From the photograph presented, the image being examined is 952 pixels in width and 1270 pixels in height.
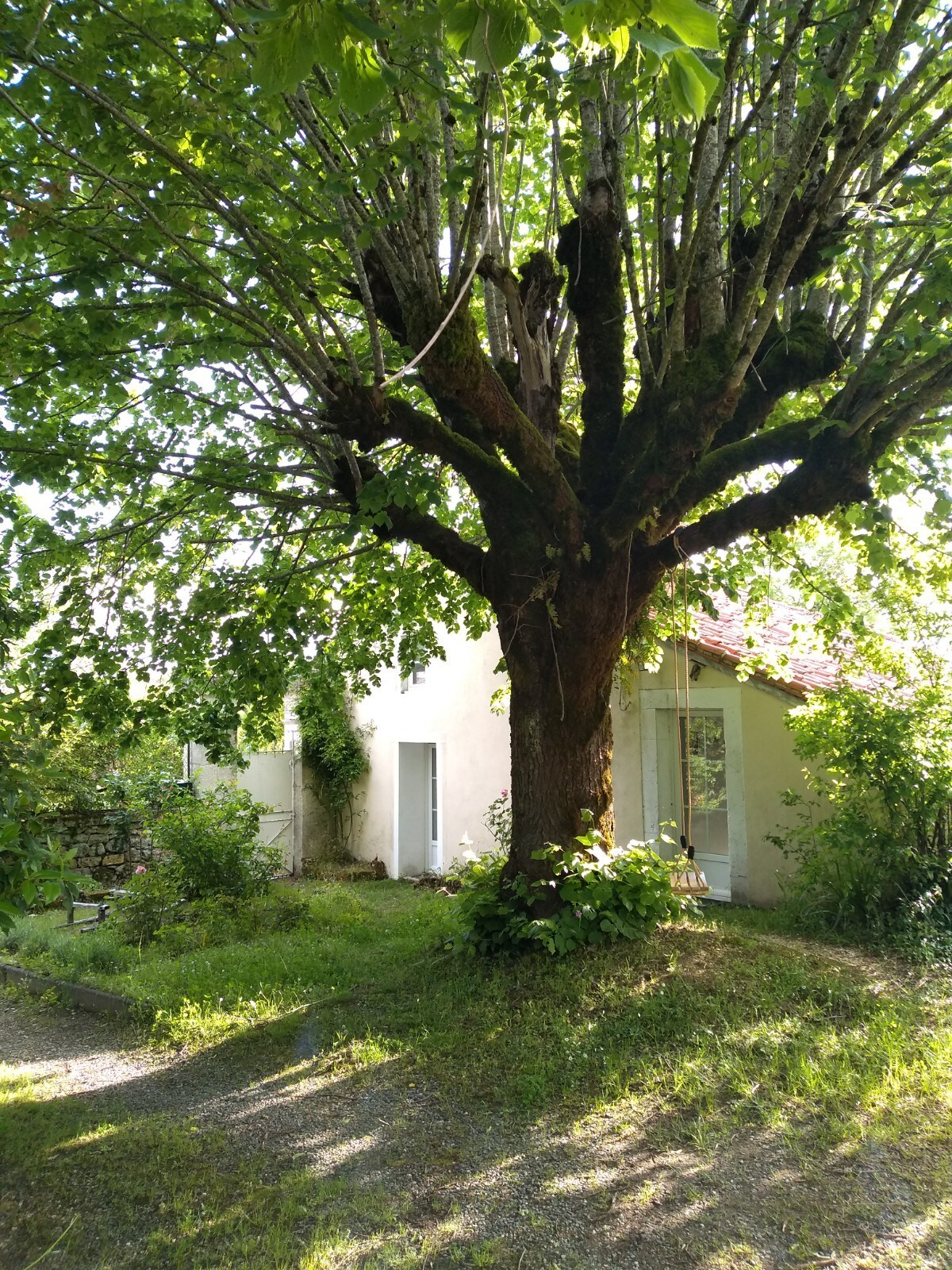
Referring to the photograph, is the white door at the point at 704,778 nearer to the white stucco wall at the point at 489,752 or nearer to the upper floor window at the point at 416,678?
the white stucco wall at the point at 489,752

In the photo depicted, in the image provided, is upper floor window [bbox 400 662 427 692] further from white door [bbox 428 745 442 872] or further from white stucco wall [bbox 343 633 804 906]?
white door [bbox 428 745 442 872]

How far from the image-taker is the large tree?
4.79 metres

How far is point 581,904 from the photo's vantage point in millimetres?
6180

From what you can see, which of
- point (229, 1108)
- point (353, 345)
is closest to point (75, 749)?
point (353, 345)

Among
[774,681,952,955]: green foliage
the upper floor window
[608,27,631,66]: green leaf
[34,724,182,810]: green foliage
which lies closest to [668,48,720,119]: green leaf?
[608,27,631,66]: green leaf

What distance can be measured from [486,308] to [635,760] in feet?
20.0

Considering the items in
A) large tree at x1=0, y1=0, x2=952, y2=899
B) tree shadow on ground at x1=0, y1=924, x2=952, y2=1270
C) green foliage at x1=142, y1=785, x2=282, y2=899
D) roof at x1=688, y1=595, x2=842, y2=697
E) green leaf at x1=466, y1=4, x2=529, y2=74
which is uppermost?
large tree at x1=0, y1=0, x2=952, y2=899

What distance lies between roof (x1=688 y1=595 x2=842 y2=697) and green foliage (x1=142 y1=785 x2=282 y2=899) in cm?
585

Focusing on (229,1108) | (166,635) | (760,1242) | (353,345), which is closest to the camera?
(760,1242)

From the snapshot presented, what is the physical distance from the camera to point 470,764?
13.4m

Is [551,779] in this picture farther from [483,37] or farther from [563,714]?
[483,37]

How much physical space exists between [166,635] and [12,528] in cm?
142

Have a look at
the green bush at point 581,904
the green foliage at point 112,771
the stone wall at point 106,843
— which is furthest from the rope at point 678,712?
the stone wall at point 106,843

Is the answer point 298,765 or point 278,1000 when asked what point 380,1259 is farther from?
point 298,765
